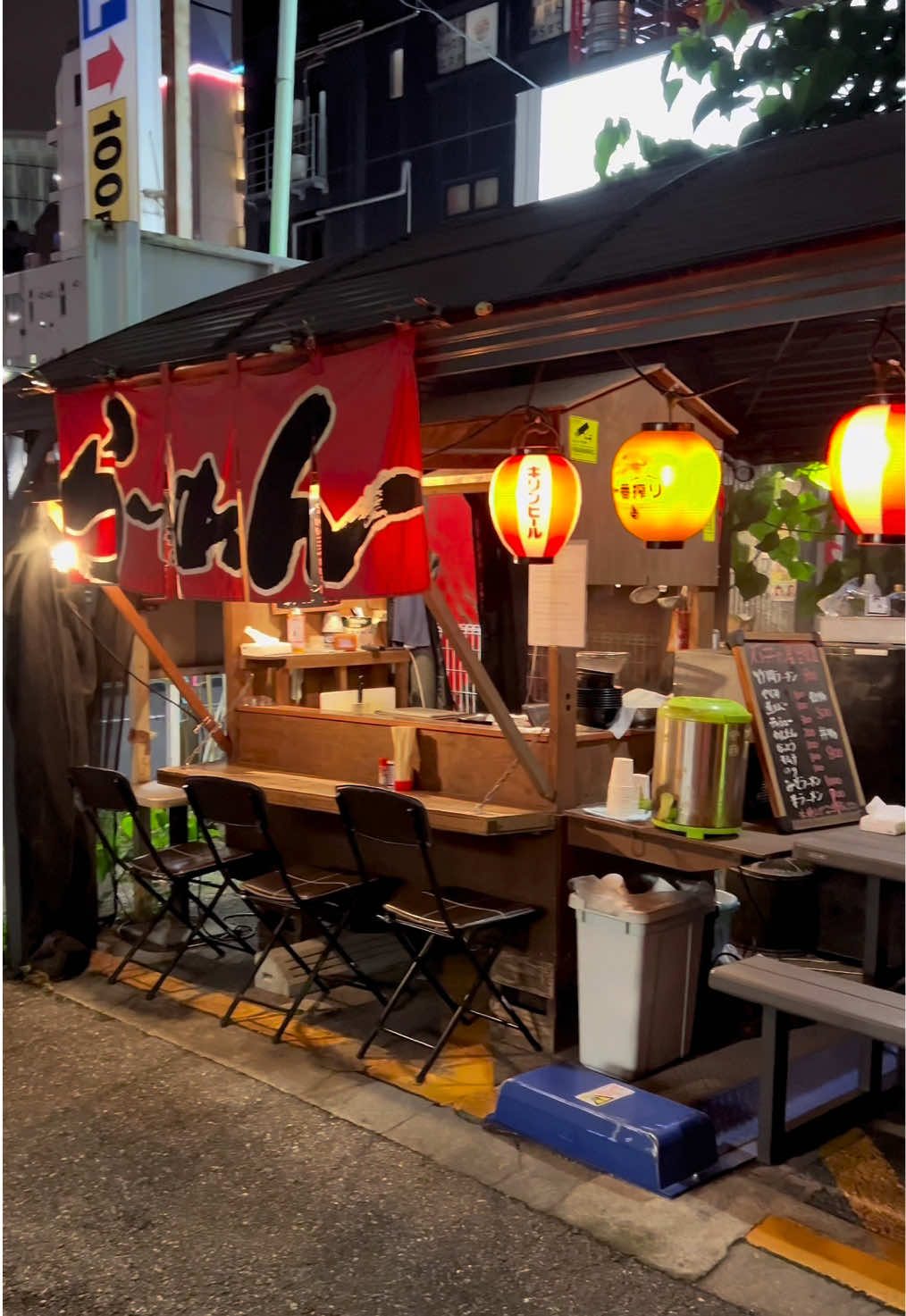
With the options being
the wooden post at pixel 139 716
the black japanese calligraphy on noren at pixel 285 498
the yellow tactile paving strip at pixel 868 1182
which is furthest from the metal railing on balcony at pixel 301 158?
the yellow tactile paving strip at pixel 868 1182

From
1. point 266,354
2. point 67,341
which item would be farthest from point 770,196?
point 67,341

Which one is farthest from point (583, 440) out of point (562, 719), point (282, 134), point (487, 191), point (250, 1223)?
point (487, 191)

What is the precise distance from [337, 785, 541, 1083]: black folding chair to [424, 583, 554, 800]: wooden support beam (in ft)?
1.95

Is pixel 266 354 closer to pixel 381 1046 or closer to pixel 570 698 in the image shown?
pixel 570 698

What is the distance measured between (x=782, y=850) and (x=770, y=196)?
8.56 ft

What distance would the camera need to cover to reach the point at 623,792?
212 inches

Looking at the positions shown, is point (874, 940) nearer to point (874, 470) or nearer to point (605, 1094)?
point (605, 1094)

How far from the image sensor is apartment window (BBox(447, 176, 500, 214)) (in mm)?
21406

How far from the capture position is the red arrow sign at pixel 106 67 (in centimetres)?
894

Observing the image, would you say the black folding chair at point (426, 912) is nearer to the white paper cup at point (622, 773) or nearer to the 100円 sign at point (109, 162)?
the white paper cup at point (622, 773)

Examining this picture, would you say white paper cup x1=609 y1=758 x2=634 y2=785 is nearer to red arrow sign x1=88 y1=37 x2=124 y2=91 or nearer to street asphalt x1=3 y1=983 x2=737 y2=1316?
street asphalt x1=3 y1=983 x2=737 y2=1316

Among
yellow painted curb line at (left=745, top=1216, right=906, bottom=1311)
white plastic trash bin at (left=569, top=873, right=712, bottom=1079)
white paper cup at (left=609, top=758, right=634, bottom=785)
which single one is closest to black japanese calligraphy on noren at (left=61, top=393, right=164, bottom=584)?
white paper cup at (left=609, top=758, right=634, bottom=785)

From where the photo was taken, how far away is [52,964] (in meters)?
6.71

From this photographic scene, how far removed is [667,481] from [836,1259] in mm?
3207
